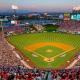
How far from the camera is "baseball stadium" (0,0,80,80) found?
66.2 ft

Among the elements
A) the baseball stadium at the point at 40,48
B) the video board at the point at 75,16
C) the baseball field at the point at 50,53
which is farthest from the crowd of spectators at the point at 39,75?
the video board at the point at 75,16

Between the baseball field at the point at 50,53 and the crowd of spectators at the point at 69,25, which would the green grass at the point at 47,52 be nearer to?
the baseball field at the point at 50,53

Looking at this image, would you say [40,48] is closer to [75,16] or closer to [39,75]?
[39,75]

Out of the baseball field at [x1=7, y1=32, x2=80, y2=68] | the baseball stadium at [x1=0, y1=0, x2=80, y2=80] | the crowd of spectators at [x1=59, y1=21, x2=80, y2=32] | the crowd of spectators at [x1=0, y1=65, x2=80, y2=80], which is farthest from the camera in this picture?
the crowd of spectators at [x1=59, y1=21, x2=80, y2=32]

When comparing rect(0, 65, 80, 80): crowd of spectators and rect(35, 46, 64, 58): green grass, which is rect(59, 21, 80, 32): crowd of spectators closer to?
rect(35, 46, 64, 58): green grass

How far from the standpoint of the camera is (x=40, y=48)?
4572 centimetres

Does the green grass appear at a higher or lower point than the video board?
lower

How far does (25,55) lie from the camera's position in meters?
40.0

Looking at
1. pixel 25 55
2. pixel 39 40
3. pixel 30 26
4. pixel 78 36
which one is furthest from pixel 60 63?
pixel 30 26

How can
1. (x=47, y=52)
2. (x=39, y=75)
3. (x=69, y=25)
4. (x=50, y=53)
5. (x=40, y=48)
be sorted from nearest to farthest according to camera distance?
1. (x=39, y=75)
2. (x=50, y=53)
3. (x=47, y=52)
4. (x=40, y=48)
5. (x=69, y=25)

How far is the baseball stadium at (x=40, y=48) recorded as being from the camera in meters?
20.2

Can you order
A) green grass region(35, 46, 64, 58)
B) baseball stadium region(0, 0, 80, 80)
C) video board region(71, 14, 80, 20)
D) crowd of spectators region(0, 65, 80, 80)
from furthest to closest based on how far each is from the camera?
video board region(71, 14, 80, 20), green grass region(35, 46, 64, 58), baseball stadium region(0, 0, 80, 80), crowd of spectators region(0, 65, 80, 80)

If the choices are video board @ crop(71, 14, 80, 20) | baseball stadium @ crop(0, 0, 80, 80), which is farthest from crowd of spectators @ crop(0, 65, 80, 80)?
video board @ crop(71, 14, 80, 20)

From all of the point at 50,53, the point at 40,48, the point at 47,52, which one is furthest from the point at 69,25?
the point at 50,53
